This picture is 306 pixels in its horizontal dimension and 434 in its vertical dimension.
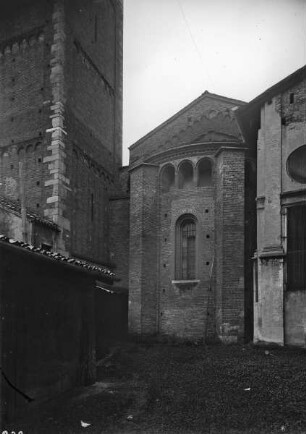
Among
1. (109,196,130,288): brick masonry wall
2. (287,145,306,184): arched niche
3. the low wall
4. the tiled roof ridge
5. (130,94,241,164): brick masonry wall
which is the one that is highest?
(130,94,241,164): brick masonry wall

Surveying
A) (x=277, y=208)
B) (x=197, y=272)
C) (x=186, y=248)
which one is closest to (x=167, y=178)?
(x=186, y=248)

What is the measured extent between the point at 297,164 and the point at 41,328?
35.1 ft

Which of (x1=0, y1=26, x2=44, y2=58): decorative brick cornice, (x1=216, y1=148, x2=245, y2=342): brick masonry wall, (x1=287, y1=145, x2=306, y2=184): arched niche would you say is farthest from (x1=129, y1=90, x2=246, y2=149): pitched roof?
(x1=287, y1=145, x2=306, y2=184): arched niche

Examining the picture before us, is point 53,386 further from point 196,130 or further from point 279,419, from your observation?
point 196,130

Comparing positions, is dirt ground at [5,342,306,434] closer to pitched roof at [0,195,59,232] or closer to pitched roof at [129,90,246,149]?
pitched roof at [0,195,59,232]

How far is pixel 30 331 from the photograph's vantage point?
439 inches

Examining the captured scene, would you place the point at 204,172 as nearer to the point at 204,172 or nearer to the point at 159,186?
the point at 204,172

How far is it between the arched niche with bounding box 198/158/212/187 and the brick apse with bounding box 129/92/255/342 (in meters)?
0.04

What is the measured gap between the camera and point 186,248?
22.6 metres

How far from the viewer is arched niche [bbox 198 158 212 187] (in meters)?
22.6

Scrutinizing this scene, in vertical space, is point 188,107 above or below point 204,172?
above

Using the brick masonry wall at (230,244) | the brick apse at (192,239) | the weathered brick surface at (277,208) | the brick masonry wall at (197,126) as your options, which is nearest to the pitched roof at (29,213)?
the brick apse at (192,239)

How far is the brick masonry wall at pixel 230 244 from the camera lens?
2009 centimetres

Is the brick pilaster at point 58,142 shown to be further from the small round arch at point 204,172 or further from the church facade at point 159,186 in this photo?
the small round arch at point 204,172
